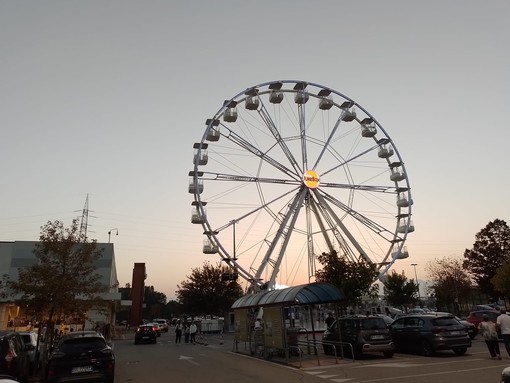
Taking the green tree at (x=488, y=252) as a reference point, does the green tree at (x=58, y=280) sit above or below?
below

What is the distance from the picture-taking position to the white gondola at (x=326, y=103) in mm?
34562

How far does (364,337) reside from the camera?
16.3 metres

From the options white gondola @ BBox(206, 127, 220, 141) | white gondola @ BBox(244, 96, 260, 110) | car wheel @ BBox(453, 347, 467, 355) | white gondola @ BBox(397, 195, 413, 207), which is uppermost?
white gondola @ BBox(244, 96, 260, 110)

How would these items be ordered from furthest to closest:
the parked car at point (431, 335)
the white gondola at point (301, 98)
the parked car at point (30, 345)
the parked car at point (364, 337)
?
the white gondola at point (301, 98)
the parked car at point (364, 337)
the parked car at point (431, 335)
the parked car at point (30, 345)

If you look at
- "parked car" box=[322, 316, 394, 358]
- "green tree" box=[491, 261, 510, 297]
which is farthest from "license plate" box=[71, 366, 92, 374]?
"green tree" box=[491, 261, 510, 297]

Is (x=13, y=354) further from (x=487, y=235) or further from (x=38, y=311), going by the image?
(x=487, y=235)

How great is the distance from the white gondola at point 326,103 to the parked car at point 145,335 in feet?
72.0

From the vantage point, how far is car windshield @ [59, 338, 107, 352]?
11828 millimetres

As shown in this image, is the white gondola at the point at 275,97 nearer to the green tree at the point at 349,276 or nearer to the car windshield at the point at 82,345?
the green tree at the point at 349,276

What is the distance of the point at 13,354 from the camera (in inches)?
437

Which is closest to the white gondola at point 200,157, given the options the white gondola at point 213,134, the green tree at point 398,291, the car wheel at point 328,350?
the white gondola at point 213,134

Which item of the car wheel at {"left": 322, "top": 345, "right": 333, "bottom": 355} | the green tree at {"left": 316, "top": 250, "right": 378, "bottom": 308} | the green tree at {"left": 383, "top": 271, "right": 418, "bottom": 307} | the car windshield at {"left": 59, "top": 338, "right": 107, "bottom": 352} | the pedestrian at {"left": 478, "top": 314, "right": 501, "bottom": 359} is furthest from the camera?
the green tree at {"left": 383, "top": 271, "right": 418, "bottom": 307}

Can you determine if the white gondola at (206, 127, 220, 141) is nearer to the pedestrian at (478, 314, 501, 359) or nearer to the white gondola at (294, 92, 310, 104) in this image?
the white gondola at (294, 92, 310, 104)

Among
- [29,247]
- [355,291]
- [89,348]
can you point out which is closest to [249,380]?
[89,348]
